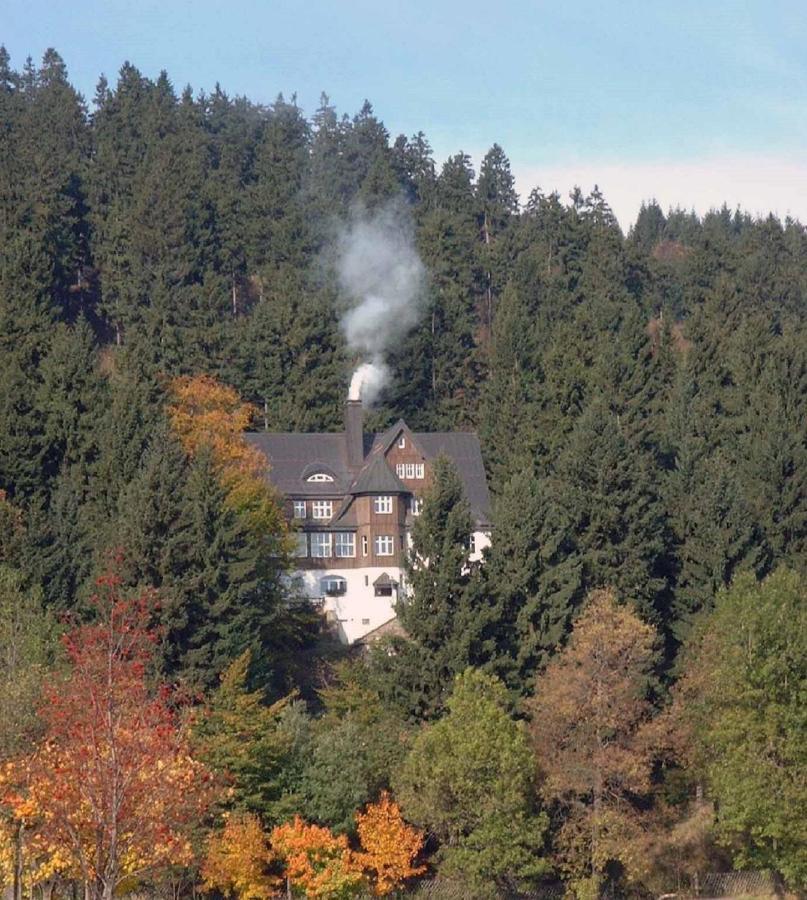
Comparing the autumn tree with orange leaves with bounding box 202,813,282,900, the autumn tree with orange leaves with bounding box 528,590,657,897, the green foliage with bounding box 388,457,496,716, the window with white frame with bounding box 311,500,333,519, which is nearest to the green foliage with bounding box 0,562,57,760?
the autumn tree with orange leaves with bounding box 202,813,282,900

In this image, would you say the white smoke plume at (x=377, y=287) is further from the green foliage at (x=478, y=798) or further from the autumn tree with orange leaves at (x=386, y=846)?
the autumn tree with orange leaves at (x=386, y=846)

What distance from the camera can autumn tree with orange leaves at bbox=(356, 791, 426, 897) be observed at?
44625 millimetres

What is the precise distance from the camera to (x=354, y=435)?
71.7 meters

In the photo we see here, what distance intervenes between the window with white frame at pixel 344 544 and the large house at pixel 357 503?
0.13 ft

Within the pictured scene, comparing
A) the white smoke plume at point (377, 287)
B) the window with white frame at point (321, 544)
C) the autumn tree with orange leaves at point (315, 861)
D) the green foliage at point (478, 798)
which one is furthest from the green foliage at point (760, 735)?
the white smoke plume at point (377, 287)

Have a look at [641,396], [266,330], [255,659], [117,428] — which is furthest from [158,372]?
[255,659]

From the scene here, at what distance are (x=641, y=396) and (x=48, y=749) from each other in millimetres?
44172

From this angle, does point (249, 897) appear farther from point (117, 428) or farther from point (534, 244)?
point (534, 244)

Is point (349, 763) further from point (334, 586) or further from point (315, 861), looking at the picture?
point (334, 586)

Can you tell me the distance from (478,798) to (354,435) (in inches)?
1140

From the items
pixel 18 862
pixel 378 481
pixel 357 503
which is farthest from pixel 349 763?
pixel 357 503

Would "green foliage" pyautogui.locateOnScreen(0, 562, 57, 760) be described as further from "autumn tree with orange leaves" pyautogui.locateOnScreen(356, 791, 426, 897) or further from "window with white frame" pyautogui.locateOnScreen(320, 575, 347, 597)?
"window with white frame" pyautogui.locateOnScreen(320, 575, 347, 597)

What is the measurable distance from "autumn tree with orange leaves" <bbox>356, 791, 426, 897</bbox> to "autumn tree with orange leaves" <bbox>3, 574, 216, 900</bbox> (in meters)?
11.1

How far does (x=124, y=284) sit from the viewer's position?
87375 mm
